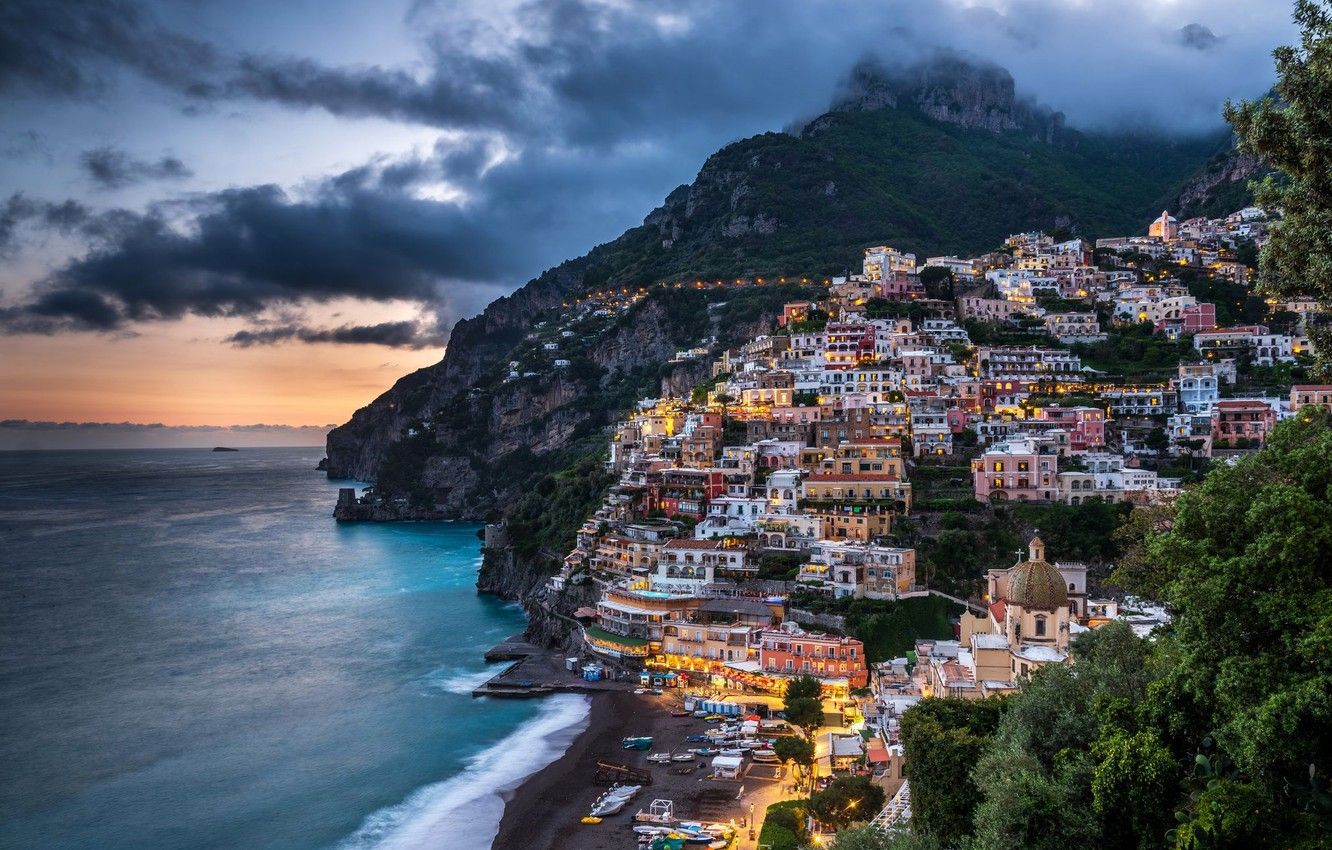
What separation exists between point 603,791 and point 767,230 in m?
107

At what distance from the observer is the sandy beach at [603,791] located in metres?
28.5

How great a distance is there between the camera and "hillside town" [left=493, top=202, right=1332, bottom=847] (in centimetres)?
3753

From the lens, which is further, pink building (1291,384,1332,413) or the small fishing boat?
pink building (1291,384,1332,413)

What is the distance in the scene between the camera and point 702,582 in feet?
158

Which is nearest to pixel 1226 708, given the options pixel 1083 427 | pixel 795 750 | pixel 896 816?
pixel 896 816

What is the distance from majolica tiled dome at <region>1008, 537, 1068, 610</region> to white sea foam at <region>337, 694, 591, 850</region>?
1839 cm

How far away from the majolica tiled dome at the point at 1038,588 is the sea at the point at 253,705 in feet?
61.8

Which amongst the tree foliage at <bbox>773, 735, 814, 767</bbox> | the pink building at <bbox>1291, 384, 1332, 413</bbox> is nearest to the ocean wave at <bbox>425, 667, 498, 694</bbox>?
the tree foliage at <bbox>773, 735, 814, 767</bbox>

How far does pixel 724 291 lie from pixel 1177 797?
105511mm

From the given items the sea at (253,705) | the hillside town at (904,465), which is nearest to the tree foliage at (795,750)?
the hillside town at (904,465)

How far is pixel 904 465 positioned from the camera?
56781 millimetres

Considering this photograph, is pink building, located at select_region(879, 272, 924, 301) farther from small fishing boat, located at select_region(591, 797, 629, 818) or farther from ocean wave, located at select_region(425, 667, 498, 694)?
small fishing boat, located at select_region(591, 797, 629, 818)

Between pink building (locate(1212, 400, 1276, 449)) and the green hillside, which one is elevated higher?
the green hillside

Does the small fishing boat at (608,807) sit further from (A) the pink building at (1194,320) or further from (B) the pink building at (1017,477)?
(A) the pink building at (1194,320)
